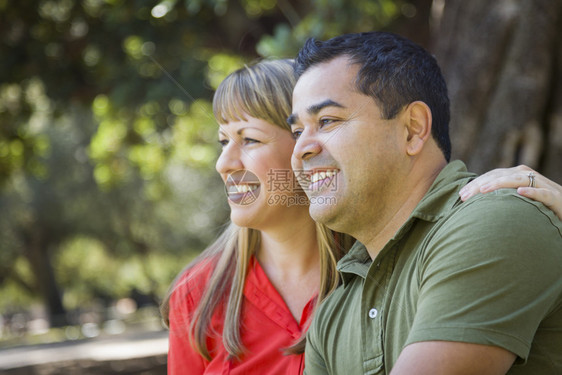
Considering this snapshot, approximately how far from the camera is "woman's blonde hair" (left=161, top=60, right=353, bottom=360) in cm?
270

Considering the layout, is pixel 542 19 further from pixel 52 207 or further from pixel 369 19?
pixel 52 207

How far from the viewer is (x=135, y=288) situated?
31.6 metres

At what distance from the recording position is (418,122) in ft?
7.04

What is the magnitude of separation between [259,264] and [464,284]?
142 centimetres

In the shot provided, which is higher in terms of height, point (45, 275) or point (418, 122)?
point (418, 122)

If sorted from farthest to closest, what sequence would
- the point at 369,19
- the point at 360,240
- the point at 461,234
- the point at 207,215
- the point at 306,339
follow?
the point at 207,215 → the point at 369,19 → the point at 306,339 → the point at 360,240 → the point at 461,234

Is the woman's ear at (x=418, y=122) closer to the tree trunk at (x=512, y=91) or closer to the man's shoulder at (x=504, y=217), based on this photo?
the man's shoulder at (x=504, y=217)

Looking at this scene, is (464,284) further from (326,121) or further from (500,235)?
(326,121)

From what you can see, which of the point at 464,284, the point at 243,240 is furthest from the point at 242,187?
the point at 464,284

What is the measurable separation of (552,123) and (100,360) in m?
9.55

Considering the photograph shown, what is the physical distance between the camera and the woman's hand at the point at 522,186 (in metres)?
1.79

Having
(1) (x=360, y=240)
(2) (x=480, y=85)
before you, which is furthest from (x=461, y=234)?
(2) (x=480, y=85)

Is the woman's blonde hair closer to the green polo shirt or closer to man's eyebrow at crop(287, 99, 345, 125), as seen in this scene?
man's eyebrow at crop(287, 99, 345, 125)

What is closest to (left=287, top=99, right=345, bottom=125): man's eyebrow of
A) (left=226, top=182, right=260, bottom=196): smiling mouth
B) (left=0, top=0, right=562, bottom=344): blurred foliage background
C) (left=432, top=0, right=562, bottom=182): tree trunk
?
(left=226, top=182, right=260, bottom=196): smiling mouth
